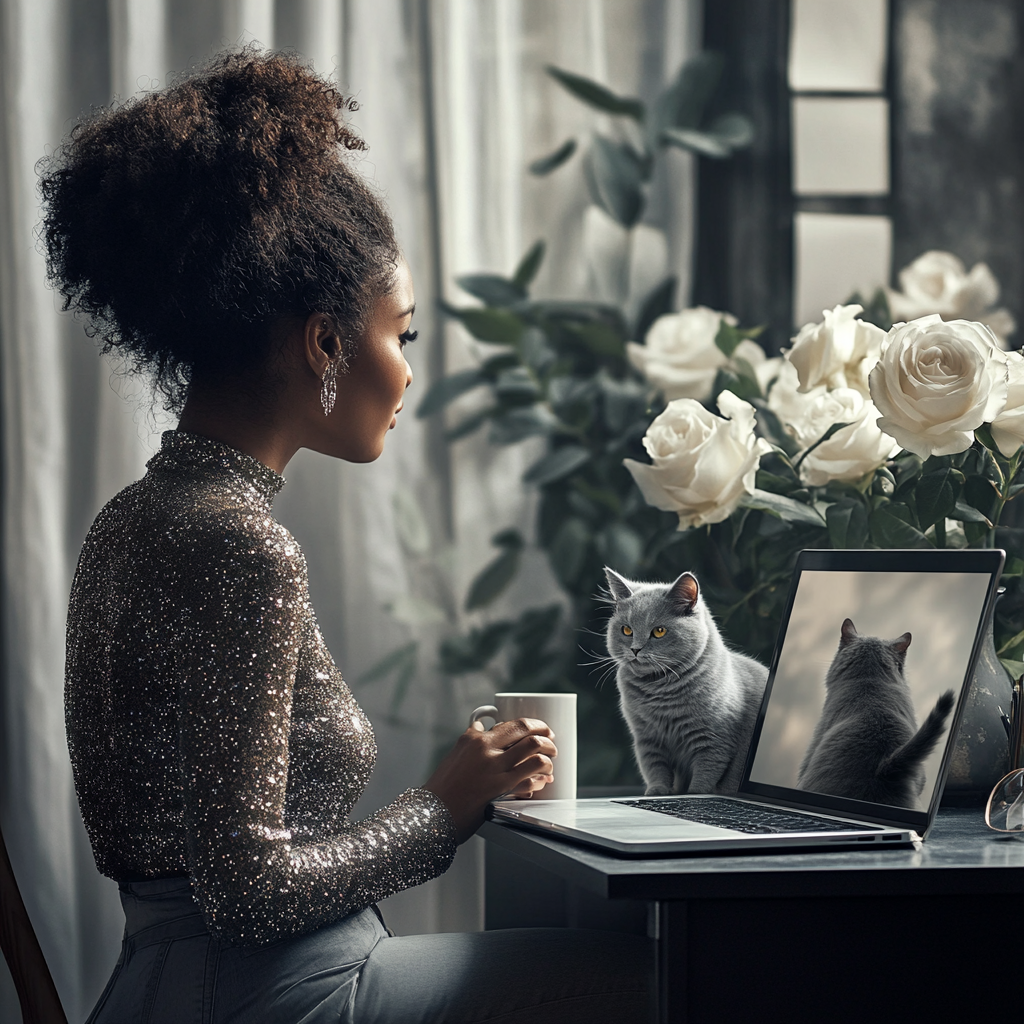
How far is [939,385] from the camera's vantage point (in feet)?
2.90

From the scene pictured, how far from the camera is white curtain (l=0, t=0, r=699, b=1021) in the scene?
1.61 m

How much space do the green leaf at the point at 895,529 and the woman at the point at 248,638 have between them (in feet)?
1.18

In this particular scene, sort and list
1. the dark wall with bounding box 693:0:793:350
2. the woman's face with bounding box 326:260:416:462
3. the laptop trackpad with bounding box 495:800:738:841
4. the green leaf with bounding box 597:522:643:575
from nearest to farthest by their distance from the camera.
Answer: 1. the laptop trackpad with bounding box 495:800:738:841
2. the woman's face with bounding box 326:260:416:462
3. the green leaf with bounding box 597:522:643:575
4. the dark wall with bounding box 693:0:793:350

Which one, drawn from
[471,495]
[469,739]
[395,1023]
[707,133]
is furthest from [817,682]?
[707,133]

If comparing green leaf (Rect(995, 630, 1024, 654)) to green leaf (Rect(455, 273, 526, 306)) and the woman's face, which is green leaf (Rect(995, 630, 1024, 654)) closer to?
the woman's face

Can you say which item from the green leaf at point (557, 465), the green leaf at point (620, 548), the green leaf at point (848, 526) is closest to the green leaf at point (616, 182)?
the green leaf at point (557, 465)

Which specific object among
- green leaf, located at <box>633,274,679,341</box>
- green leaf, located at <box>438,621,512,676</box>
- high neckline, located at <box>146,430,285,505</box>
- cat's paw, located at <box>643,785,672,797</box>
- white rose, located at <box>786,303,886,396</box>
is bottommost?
green leaf, located at <box>438,621,512,676</box>

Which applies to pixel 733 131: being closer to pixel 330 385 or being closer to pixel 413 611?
pixel 413 611

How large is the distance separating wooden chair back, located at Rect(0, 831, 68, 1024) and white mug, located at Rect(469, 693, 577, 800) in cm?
39

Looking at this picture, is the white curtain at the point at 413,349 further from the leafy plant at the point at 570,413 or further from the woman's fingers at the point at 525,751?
the woman's fingers at the point at 525,751

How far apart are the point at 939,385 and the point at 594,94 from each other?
3.36ft

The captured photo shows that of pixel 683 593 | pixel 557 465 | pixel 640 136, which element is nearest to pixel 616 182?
pixel 640 136

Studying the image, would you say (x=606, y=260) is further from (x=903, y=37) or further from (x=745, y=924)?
(x=745, y=924)

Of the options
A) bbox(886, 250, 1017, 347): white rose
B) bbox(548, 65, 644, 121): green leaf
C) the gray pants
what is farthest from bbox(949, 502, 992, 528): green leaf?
bbox(548, 65, 644, 121): green leaf
